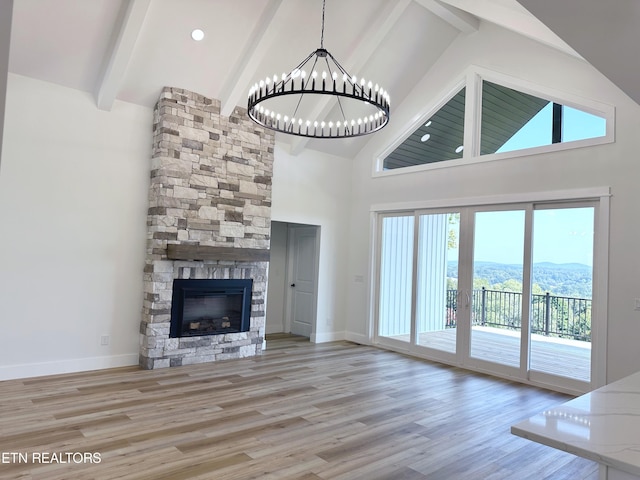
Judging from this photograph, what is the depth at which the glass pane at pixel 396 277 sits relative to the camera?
7375mm

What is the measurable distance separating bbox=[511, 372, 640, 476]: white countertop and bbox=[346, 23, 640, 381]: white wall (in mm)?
3673

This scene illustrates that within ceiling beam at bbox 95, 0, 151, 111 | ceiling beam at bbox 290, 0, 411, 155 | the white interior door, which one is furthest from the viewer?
the white interior door

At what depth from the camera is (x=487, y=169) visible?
250 inches

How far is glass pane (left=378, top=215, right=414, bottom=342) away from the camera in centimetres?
738

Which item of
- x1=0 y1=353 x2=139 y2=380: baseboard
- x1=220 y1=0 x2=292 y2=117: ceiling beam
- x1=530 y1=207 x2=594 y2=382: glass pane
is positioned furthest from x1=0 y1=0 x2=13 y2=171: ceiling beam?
x1=530 y1=207 x2=594 y2=382: glass pane

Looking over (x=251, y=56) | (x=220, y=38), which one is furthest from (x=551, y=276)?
(x=220, y=38)

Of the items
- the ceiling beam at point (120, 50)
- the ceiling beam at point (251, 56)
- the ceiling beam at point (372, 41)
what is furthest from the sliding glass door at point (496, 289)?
the ceiling beam at point (120, 50)

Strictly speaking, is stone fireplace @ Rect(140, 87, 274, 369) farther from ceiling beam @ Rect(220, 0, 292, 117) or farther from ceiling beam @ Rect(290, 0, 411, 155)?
ceiling beam @ Rect(290, 0, 411, 155)

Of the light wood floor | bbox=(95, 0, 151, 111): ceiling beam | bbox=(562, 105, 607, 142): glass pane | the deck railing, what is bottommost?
the light wood floor

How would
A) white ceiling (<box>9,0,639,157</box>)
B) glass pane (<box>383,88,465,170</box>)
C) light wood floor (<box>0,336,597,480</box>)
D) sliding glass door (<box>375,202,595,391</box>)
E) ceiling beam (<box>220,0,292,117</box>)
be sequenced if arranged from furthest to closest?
1. glass pane (<box>383,88,465,170</box>)
2. sliding glass door (<box>375,202,595,391</box>)
3. ceiling beam (<box>220,0,292,117</box>)
4. white ceiling (<box>9,0,639,157</box>)
5. light wood floor (<box>0,336,597,480</box>)

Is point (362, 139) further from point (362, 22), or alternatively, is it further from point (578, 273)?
point (578, 273)

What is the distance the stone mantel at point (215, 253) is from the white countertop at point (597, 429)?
16.0 feet

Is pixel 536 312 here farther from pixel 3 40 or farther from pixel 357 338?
pixel 3 40

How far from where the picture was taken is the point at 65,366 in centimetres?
536
